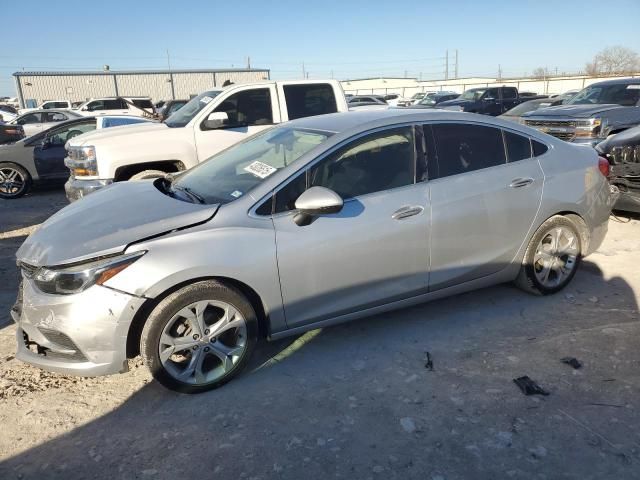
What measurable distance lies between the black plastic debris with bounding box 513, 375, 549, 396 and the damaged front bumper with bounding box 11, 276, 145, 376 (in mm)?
2360

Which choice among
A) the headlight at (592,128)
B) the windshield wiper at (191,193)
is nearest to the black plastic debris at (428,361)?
the windshield wiper at (191,193)

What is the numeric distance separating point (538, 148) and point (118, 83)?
5086cm

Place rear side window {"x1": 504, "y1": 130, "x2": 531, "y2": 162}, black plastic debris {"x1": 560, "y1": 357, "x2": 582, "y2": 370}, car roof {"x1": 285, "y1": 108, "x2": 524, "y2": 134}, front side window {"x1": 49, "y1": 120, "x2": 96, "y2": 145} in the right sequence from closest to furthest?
black plastic debris {"x1": 560, "y1": 357, "x2": 582, "y2": 370}, car roof {"x1": 285, "y1": 108, "x2": 524, "y2": 134}, rear side window {"x1": 504, "y1": 130, "x2": 531, "y2": 162}, front side window {"x1": 49, "y1": 120, "x2": 96, "y2": 145}

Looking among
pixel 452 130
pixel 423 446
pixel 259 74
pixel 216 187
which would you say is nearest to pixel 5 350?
pixel 216 187

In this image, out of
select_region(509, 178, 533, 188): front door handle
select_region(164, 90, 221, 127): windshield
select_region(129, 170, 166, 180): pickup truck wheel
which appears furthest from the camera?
select_region(164, 90, 221, 127): windshield

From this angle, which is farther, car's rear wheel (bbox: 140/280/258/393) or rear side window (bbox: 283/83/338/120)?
rear side window (bbox: 283/83/338/120)

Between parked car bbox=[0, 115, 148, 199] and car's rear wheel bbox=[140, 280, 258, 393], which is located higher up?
parked car bbox=[0, 115, 148, 199]

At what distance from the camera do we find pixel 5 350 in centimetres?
378

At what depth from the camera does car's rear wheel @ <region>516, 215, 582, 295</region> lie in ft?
14.0

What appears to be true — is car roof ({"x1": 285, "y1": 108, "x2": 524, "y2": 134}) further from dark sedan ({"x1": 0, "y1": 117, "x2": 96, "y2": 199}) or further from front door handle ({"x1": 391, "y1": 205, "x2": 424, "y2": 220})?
dark sedan ({"x1": 0, "y1": 117, "x2": 96, "y2": 199})

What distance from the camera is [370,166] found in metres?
3.59

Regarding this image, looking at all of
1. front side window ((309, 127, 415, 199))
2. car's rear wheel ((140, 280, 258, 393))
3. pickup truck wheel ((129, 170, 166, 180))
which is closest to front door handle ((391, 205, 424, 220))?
front side window ((309, 127, 415, 199))

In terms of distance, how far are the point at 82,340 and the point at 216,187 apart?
4.53 ft

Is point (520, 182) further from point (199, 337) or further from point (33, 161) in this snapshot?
point (33, 161)
